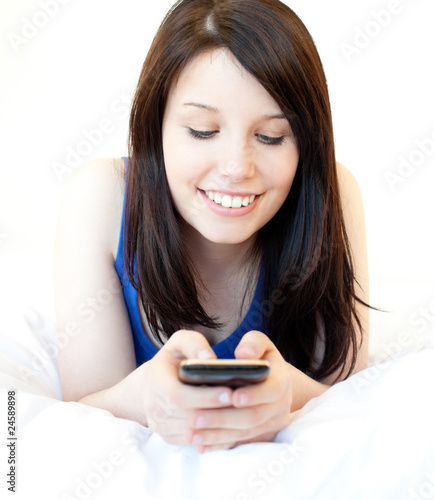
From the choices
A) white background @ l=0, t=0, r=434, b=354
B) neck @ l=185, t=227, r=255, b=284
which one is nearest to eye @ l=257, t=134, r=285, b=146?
neck @ l=185, t=227, r=255, b=284

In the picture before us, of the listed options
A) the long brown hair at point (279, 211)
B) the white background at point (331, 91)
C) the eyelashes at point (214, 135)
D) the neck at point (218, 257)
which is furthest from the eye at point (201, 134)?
the white background at point (331, 91)

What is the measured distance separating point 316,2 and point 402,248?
1.18m

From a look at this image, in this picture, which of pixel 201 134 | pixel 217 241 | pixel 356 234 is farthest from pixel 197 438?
pixel 356 234

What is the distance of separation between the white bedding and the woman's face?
1.40 ft

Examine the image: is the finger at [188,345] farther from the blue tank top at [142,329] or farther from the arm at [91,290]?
the blue tank top at [142,329]

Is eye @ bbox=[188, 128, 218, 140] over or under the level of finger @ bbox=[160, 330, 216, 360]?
over

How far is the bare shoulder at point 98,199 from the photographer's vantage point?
148cm

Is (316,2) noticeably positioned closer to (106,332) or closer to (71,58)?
(71,58)

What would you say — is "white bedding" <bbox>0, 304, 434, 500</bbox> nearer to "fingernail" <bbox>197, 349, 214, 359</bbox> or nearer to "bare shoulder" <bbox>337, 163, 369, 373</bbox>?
"fingernail" <bbox>197, 349, 214, 359</bbox>

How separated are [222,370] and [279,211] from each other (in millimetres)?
703

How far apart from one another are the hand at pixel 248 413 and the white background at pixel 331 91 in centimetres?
189

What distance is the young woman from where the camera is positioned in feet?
Result: 3.52

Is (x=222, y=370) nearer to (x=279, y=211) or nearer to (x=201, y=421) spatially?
(x=201, y=421)

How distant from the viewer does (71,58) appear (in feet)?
9.53
